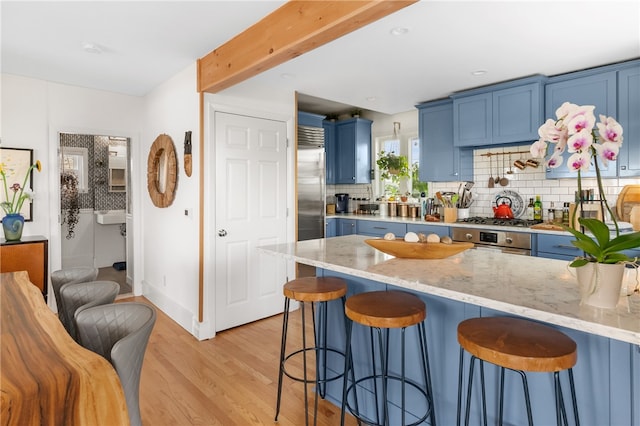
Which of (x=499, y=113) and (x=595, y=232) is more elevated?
(x=499, y=113)

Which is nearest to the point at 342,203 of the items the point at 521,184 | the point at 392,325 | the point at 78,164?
the point at 521,184

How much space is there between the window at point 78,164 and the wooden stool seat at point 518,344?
6190mm

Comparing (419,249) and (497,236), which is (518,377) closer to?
(419,249)

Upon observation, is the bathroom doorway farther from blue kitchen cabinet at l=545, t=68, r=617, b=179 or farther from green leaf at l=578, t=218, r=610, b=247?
green leaf at l=578, t=218, r=610, b=247

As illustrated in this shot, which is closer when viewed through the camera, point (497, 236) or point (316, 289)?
point (316, 289)

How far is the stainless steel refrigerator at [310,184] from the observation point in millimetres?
4625

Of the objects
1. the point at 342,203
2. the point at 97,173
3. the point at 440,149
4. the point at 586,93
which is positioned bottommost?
the point at 342,203

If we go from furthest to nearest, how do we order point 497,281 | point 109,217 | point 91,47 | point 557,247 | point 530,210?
Result: point 109,217 → point 530,210 → point 557,247 → point 91,47 → point 497,281

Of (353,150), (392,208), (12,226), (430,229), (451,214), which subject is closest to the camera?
(12,226)

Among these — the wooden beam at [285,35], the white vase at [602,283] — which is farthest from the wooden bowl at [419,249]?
the wooden beam at [285,35]

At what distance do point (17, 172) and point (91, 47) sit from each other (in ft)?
5.68

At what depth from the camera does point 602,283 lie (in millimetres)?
1126

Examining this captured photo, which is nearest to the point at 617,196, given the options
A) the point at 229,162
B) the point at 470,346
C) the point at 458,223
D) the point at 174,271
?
the point at 458,223

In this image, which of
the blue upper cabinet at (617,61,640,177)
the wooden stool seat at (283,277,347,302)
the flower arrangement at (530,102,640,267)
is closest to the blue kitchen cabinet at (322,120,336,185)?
the blue upper cabinet at (617,61,640,177)
